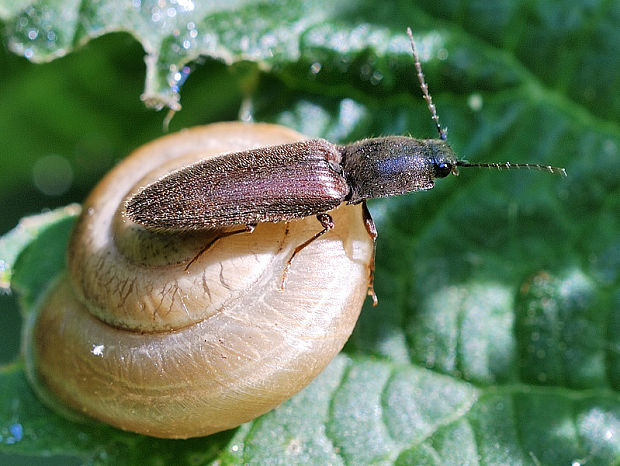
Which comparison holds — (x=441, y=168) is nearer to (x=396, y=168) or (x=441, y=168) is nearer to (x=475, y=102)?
(x=396, y=168)

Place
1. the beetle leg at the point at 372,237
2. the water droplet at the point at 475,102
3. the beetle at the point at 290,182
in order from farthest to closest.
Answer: the water droplet at the point at 475,102 < the beetle leg at the point at 372,237 < the beetle at the point at 290,182

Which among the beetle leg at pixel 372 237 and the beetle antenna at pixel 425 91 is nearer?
the beetle leg at pixel 372 237

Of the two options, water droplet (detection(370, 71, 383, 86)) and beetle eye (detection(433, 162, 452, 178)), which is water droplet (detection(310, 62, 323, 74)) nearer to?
water droplet (detection(370, 71, 383, 86))

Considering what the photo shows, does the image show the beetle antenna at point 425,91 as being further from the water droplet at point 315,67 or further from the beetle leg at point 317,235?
the beetle leg at point 317,235

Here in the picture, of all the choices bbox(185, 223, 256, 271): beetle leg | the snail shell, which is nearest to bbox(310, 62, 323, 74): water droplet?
the snail shell

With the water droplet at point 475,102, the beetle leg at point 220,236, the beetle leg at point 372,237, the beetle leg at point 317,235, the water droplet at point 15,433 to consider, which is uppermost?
the beetle leg at point 220,236

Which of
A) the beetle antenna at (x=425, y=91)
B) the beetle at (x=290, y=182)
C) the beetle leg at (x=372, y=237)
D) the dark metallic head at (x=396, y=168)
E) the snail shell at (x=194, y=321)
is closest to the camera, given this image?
the snail shell at (x=194, y=321)

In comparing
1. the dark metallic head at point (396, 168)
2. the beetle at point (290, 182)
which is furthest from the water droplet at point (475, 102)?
the dark metallic head at point (396, 168)
